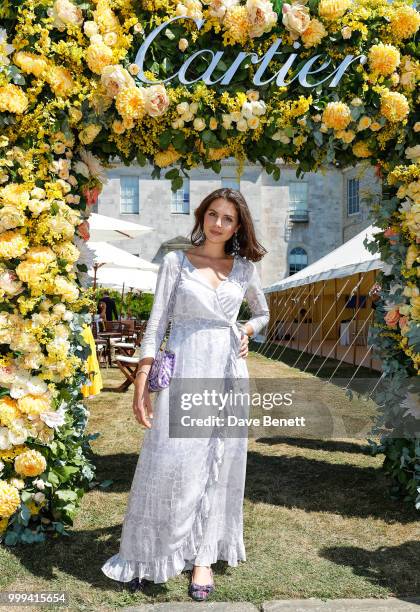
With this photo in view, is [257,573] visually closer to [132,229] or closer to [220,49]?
[220,49]

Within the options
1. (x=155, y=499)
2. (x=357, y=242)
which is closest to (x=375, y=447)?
(x=155, y=499)

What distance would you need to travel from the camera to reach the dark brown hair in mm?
3225

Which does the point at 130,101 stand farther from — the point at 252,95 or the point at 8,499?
the point at 8,499

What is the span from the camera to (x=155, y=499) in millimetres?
3002

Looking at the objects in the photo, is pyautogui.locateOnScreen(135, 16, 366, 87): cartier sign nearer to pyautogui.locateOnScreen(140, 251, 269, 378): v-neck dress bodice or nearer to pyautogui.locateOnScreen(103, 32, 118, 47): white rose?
pyautogui.locateOnScreen(103, 32, 118, 47): white rose

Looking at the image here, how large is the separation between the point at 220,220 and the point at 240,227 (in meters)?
0.19

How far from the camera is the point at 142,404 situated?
3006 millimetres

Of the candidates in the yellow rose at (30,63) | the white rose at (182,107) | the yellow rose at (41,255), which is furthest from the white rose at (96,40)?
the yellow rose at (41,255)

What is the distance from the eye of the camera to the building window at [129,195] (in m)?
28.3

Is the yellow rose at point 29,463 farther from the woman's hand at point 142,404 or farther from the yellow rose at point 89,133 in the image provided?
the yellow rose at point 89,133

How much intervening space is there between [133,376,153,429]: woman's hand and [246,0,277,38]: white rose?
2.35m

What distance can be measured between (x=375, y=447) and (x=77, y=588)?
2688 mm

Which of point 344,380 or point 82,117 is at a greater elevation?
point 82,117

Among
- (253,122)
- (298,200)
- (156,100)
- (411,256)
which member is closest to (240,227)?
(253,122)
